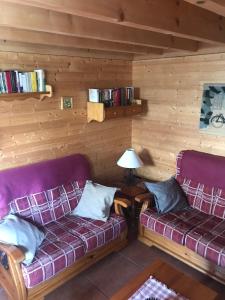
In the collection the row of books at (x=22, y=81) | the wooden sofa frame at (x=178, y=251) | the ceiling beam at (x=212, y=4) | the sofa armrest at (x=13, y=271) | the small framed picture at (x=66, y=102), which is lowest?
the wooden sofa frame at (x=178, y=251)

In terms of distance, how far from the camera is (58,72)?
292cm

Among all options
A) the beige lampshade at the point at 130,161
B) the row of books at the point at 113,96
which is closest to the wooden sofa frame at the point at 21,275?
the beige lampshade at the point at 130,161

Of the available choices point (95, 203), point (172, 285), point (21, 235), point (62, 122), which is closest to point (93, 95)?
point (62, 122)

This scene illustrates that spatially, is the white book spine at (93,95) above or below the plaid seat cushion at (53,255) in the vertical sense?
above

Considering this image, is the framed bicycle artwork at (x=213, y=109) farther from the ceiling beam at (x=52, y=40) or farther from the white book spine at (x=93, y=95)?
the white book spine at (x=93, y=95)

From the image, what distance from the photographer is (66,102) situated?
9.96 feet

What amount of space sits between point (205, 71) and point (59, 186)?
2.13 m

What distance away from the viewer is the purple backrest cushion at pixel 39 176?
248 cm

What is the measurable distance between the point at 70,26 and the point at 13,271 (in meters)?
1.88

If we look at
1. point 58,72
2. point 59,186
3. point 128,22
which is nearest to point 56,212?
point 59,186

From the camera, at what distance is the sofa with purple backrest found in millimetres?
2088

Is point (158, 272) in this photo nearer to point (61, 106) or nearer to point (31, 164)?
point (31, 164)

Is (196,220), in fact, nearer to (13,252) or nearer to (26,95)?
(13,252)

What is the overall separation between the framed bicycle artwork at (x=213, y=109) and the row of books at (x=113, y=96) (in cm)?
98
